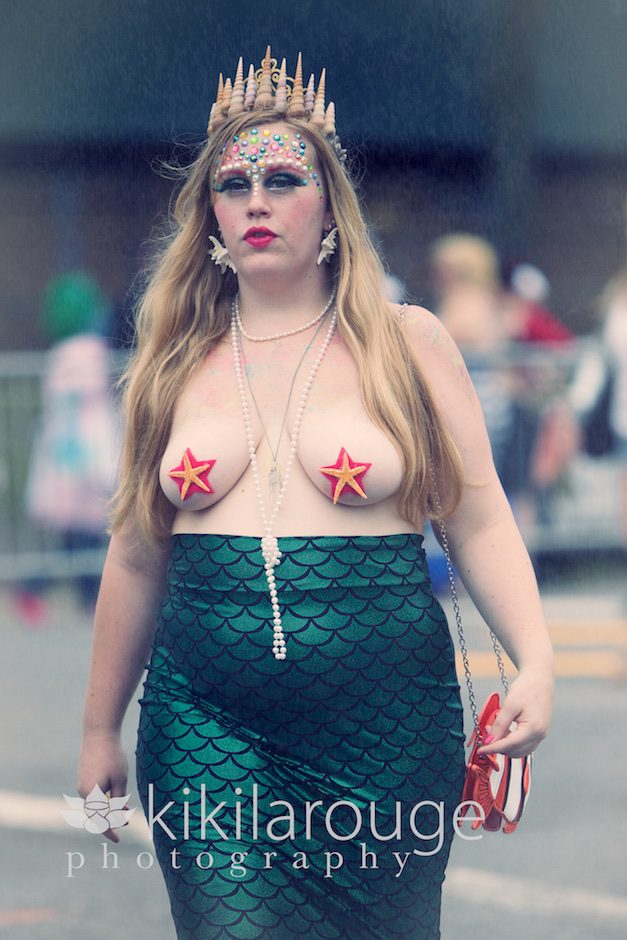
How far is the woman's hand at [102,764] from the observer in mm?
2975

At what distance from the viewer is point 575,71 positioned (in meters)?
7.81

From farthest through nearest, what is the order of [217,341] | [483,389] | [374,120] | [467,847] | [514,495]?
1. [514,495]
2. [483,389]
3. [374,120]
4. [467,847]
5. [217,341]

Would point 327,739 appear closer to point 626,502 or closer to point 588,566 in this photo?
point 626,502

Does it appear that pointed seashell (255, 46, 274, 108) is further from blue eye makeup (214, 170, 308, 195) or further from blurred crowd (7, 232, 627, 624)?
blurred crowd (7, 232, 627, 624)

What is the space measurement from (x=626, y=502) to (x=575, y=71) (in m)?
2.07

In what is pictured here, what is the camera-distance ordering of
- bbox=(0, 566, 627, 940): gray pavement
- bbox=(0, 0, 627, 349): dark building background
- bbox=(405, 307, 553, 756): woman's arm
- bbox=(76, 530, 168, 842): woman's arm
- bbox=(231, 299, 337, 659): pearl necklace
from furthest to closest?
bbox=(0, 0, 627, 349): dark building background < bbox=(0, 566, 627, 940): gray pavement < bbox=(76, 530, 168, 842): woman's arm < bbox=(405, 307, 553, 756): woman's arm < bbox=(231, 299, 337, 659): pearl necklace

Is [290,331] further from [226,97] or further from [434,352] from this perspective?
[226,97]

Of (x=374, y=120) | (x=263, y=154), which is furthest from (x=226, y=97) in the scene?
(x=374, y=120)

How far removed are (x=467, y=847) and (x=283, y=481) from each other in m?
2.29

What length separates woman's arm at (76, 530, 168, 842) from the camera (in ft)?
9.69

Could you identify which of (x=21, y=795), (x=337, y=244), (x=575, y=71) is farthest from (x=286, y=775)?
(x=575, y=71)

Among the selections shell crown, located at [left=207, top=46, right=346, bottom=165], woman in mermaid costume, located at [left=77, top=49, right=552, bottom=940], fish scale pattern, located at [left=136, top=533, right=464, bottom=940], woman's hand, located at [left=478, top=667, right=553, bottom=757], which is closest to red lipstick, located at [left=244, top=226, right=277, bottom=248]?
woman in mermaid costume, located at [left=77, top=49, right=552, bottom=940]

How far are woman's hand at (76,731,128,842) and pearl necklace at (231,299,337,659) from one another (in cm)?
46

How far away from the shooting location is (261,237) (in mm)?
2801
